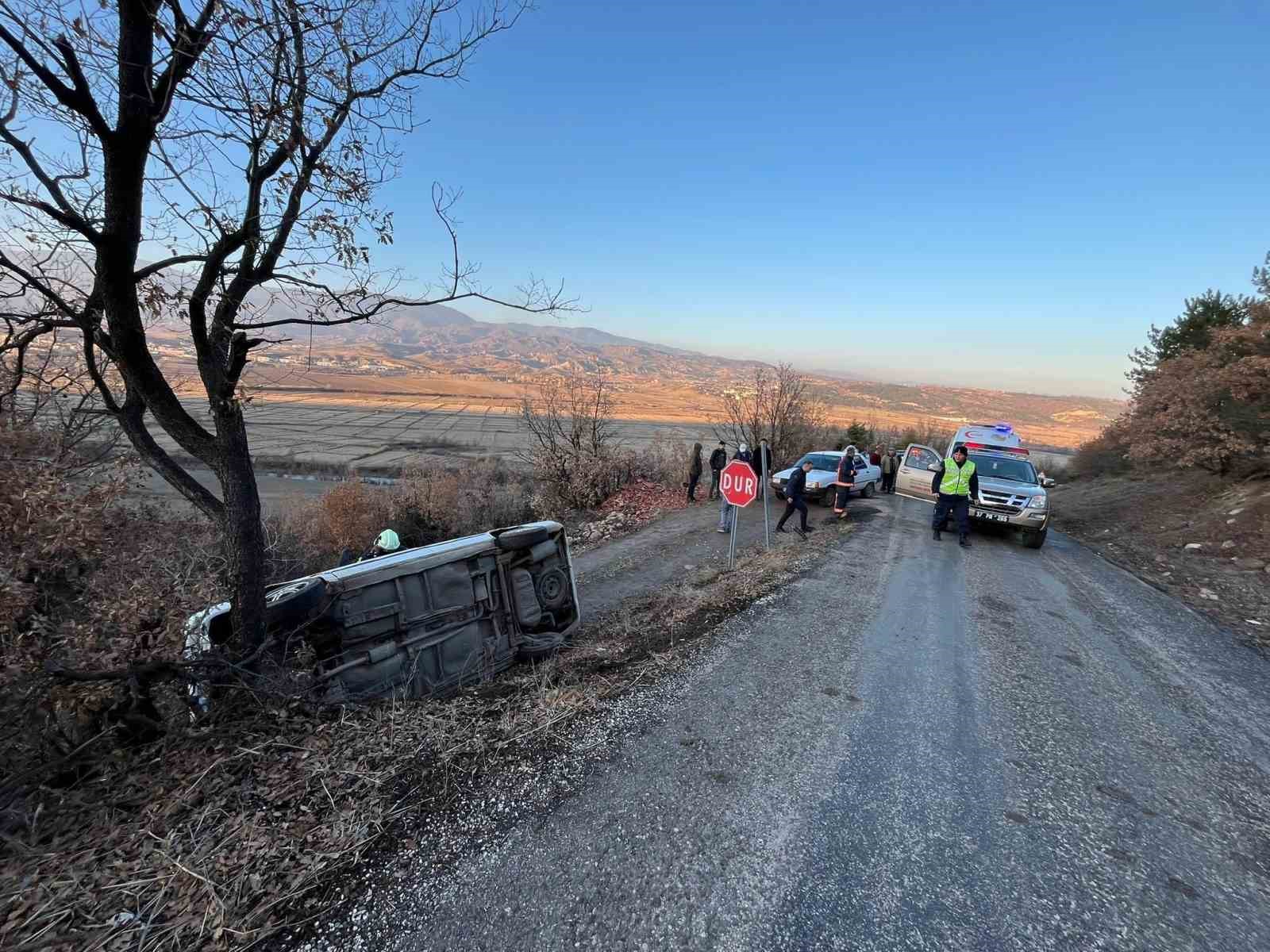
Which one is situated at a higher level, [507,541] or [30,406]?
[30,406]

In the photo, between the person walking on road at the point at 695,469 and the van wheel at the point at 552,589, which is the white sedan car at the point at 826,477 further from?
the van wheel at the point at 552,589

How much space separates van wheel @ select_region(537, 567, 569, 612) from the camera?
5695mm

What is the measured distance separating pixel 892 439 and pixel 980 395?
326ft

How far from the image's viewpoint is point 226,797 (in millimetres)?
2656

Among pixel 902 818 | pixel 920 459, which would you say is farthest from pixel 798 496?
pixel 902 818

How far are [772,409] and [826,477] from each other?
7047 mm

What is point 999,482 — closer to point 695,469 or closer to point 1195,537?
point 1195,537

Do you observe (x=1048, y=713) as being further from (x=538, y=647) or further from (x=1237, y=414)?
(x=1237, y=414)

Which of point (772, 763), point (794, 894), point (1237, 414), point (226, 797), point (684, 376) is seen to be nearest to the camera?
point (794, 894)

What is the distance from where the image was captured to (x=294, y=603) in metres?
3.97

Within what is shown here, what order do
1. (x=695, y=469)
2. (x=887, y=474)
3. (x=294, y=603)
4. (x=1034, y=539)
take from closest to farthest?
(x=294, y=603) → (x=1034, y=539) → (x=695, y=469) → (x=887, y=474)

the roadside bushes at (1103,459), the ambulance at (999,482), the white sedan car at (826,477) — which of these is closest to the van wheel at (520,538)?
the ambulance at (999,482)

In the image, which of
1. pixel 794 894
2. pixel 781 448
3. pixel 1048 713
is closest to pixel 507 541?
pixel 794 894

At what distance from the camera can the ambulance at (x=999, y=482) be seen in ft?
32.5
